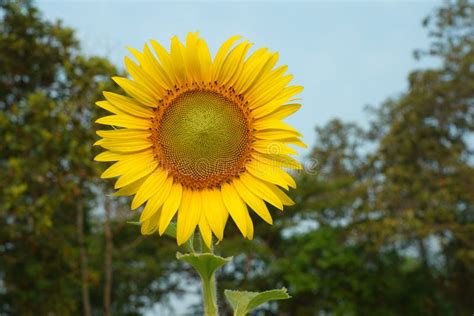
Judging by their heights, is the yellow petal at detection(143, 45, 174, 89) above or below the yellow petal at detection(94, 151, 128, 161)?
above

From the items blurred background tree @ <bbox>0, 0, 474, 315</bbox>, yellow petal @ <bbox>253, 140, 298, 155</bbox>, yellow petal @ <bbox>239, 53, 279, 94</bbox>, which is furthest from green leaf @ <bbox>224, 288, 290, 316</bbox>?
blurred background tree @ <bbox>0, 0, 474, 315</bbox>

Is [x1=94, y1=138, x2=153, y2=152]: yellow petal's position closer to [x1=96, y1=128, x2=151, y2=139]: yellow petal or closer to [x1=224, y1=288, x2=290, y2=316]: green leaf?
[x1=96, y1=128, x2=151, y2=139]: yellow petal

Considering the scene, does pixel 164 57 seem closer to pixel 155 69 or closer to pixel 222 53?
pixel 155 69

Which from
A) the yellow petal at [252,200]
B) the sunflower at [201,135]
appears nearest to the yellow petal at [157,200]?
the sunflower at [201,135]

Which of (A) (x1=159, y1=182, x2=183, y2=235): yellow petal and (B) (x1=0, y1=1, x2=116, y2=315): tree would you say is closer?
(A) (x1=159, y1=182, x2=183, y2=235): yellow petal

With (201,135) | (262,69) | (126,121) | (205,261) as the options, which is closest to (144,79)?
(126,121)

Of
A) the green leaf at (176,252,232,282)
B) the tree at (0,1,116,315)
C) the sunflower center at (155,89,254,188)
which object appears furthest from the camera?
the tree at (0,1,116,315)

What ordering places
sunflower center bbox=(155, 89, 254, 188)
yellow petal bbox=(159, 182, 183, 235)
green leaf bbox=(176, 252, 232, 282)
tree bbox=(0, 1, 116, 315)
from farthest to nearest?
tree bbox=(0, 1, 116, 315)
sunflower center bbox=(155, 89, 254, 188)
yellow petal bbox=(159, 182, 183, 235)
green leaf bbox=(176, 252, 232, 282)
